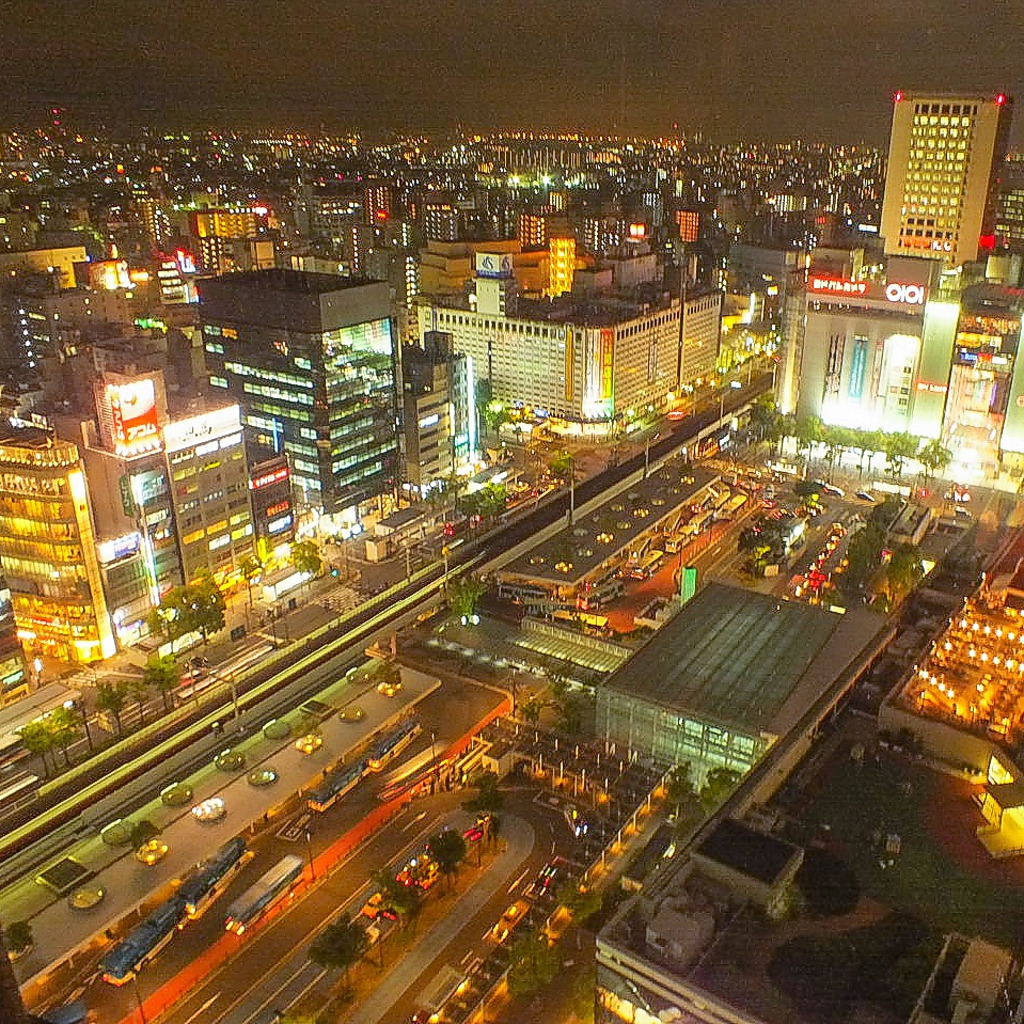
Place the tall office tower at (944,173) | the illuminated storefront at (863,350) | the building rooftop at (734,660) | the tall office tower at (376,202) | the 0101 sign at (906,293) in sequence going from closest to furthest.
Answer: the building rooftop at (734,660)
the 0101 sign at (906,293)
the illuminated storefront at (863,350)
the tall office tower at (944,173)
the tall office tower at (376,202)

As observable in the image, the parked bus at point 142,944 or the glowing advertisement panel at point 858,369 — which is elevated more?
the glowing advertisement panel at point 858,369

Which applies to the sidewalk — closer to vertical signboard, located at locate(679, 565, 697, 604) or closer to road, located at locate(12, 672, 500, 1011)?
road, located at locate(12, 672, 500, 1011)

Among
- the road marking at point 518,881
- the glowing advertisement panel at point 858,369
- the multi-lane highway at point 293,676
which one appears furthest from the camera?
the glowing advertisement panel at point 858,369

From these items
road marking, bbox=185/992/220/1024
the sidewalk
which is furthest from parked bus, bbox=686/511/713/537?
road marking, bbox=185/992/220/1024

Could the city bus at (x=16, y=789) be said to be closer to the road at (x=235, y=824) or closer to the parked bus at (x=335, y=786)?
the road at (x=235, y=824)

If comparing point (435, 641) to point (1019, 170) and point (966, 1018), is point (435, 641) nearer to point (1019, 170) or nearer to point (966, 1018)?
point (966, 1018)

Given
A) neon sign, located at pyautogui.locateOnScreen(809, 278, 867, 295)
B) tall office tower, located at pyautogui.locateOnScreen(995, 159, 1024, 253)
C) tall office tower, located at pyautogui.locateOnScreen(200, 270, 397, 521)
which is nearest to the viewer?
tall office tower, located at pyautogui.locateOnScreen(200, 270, 397, 521)

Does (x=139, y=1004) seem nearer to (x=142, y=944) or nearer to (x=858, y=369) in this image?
(x=142, y=944)

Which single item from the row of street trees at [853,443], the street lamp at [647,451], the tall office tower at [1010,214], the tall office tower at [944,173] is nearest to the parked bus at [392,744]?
the street lamp at [647,451]
